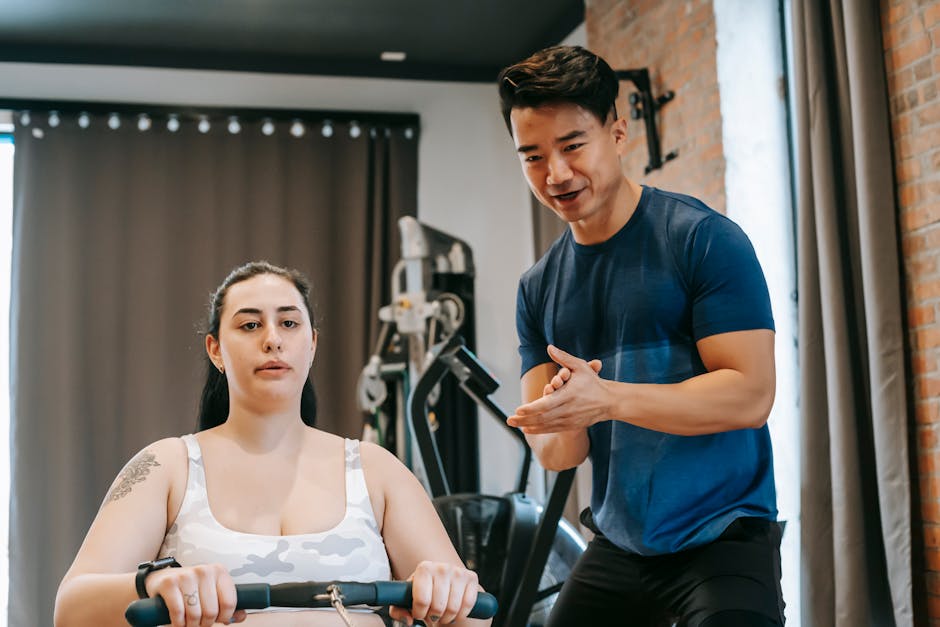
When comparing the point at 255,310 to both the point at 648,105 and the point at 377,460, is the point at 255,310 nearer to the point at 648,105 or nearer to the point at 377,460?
the point at 377,460

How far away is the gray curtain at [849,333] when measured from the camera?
8.68 feet

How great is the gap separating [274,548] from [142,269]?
3.71m

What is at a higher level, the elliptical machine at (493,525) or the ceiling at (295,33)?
the ceiling at (295,33)

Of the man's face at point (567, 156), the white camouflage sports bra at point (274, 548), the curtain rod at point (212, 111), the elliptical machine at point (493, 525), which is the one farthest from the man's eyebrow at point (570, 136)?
the curtain rod at point (212, 111)

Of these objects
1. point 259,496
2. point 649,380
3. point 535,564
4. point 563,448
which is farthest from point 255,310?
point 535,564

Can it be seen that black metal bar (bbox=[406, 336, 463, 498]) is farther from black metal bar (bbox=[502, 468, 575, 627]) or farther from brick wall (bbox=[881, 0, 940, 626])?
brick wall (bbox=[881, 0, 940, 626])

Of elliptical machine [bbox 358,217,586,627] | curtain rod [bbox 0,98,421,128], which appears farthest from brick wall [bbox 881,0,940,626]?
curtain rod [bbox 0,98,421,128]

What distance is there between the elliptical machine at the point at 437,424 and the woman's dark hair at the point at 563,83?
145cm

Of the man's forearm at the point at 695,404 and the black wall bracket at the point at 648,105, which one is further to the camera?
the black wall bracket at the point at 648,105

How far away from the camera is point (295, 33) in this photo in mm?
4836

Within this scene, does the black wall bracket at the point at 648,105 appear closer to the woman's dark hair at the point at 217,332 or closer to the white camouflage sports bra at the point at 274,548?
the woman's dark hair at the point at 217,332

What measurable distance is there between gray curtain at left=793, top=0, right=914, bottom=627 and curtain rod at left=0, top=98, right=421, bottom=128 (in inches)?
105

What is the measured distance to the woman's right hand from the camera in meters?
1.09

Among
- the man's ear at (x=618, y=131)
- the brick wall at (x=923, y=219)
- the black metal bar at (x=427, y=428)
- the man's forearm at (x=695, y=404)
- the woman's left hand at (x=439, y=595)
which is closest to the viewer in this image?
the woman's left hand at (x=439, y=595)
